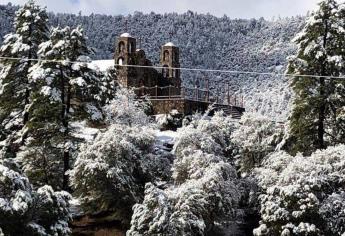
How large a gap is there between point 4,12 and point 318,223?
114712 millimetres

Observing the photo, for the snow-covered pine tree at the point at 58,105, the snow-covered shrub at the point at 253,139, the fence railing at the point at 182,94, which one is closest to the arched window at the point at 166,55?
the fence railing at the point at 182,94

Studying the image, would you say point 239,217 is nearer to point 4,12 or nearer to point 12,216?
point 12,216

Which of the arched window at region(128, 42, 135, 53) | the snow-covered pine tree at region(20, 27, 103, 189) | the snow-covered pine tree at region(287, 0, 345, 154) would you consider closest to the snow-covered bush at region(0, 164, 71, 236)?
the snow-covered pine tree at region(20, 27, 103, 189)

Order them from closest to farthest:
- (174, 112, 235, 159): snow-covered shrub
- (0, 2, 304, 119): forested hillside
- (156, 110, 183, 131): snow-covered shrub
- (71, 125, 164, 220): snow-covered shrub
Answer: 1. (71, 125, 164, 220): snow-covered shrub
2. (174, 112, 235, 159): snow-covered shrub
3. (156, 110, 183, 131): snow-covered shrub
4. (0, 2, 304, 119): forested hillside

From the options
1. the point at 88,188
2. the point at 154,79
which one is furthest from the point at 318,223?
the point at 154,79

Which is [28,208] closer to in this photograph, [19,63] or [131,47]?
[19,63]

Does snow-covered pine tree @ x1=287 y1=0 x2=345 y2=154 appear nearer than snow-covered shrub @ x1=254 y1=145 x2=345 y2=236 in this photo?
No

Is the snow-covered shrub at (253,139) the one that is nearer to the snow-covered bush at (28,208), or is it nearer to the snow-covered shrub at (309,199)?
the snow-covered shrub at (309,199)

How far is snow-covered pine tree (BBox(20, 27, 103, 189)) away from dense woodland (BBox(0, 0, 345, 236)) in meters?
0.05

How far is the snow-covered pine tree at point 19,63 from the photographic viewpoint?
108 feet

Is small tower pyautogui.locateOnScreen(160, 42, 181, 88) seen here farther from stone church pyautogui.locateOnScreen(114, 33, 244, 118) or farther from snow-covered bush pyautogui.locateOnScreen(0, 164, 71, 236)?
snow-covered bush pyautogui.locateOnScreen(0, 164, 71, 236)

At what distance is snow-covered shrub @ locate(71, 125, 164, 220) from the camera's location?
87.6 feet

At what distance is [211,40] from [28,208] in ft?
399

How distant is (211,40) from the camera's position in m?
138
